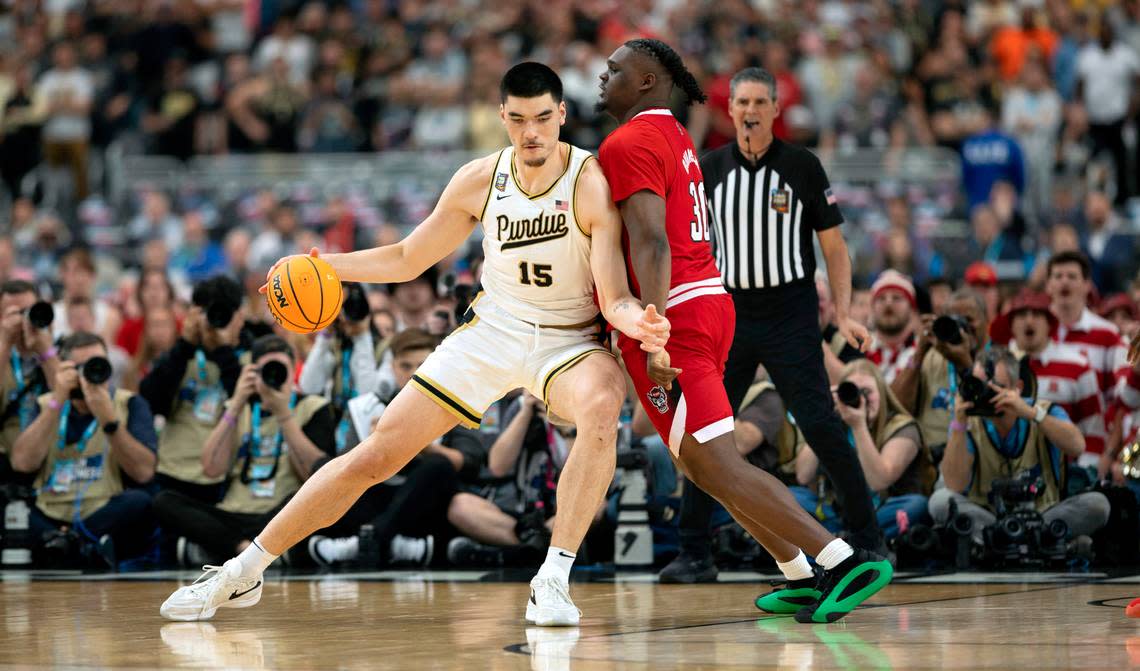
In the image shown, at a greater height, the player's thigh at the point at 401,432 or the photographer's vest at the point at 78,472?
the player's thigh at the point at 401,432

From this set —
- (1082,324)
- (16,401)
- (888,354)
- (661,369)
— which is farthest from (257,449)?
(1082,324)

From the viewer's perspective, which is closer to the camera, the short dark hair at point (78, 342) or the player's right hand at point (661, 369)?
the player's right hand at point (661, 369)

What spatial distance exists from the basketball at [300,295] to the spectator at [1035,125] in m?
11.0

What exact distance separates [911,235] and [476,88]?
224 inches

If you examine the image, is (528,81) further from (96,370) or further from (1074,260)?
(1074,260)

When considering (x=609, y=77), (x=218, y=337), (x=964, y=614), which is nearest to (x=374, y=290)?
(x=218, y=337)

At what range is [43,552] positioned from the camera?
9.79 m

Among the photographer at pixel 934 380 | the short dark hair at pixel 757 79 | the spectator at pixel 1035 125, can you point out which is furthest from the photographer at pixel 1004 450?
the spectator at pixel 1035 125

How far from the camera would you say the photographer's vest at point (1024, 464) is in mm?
9062

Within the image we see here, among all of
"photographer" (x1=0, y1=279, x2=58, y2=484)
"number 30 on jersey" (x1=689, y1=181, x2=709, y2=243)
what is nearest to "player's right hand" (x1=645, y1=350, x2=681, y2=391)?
"number 30 on jersey" (x1=689, y1=181, x2=709, y2=243)

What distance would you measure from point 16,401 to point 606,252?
5.51 metres

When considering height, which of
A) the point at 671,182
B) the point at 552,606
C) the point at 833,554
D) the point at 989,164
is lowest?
the point at 552,606

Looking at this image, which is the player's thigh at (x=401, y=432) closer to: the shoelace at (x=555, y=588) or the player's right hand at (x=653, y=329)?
the shoelace at (x=555, y=588)

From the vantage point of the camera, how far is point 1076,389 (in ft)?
31.8
